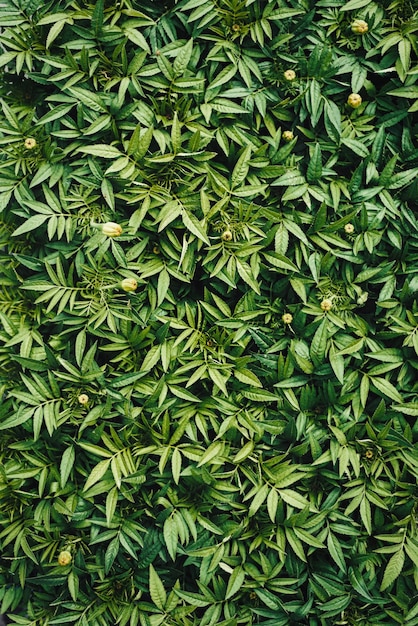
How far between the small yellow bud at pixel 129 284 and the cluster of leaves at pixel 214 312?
64mm

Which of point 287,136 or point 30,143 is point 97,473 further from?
point 287,136

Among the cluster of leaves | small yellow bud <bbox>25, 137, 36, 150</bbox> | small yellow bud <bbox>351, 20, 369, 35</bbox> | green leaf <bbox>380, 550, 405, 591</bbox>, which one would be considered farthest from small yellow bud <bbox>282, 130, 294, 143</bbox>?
green leaf <bbox>380, 550, 405, 591</bbox>

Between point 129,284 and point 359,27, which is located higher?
point 359,27

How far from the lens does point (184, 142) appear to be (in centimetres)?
184

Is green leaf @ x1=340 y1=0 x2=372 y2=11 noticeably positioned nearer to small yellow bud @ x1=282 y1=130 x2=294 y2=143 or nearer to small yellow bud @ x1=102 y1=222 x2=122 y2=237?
small yellow bud @ x1=282 y1=130 x2=294 y2=143

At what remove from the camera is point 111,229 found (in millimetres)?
1706

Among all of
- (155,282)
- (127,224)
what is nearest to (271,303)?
(155,282)

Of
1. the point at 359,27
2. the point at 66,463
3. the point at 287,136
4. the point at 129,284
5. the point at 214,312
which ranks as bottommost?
the point at 66,463

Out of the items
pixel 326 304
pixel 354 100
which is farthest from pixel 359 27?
pixel 326 304

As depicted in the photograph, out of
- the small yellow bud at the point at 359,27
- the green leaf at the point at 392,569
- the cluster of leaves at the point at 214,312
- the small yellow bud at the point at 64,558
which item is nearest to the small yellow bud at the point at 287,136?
the cluster of leaves at the point at 214,312

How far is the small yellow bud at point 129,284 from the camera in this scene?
5.65 ft

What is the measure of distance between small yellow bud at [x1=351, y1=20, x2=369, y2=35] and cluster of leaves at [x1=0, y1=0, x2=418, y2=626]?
0.13 feet

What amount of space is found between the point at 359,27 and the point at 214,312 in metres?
1.02

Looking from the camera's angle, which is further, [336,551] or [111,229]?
[336,551]
